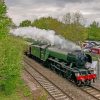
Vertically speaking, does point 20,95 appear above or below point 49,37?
below

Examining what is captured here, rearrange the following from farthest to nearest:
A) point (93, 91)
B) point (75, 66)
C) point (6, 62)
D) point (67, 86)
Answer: point (75, 66) < point (67, 86) < point (93, 91) < point (6, 62)

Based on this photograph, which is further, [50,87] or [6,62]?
[50,87]

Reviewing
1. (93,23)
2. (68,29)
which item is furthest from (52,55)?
(93,23)

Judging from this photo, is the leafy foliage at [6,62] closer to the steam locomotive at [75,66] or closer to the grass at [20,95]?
the grass at [20,95]

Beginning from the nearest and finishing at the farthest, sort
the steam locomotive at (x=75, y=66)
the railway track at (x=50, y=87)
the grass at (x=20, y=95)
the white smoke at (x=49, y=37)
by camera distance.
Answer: the grass at (x=20, y=95)
the railway track at (x=50, y=87)
the steam locomotive at (x=75, y=66)
the white smoke at (x=49, y=37)

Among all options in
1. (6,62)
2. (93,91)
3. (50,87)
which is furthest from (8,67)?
(93,91)

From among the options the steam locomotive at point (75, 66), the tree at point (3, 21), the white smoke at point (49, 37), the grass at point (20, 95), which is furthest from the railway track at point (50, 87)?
the tree at point (3, 21)

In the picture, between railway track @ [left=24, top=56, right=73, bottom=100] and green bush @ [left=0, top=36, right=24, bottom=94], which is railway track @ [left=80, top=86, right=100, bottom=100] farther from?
green bush @ [left=0, top=36, right=24, bottom=94]

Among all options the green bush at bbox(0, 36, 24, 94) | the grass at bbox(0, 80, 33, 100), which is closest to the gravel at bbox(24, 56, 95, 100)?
the grass at bbox(0, 80, 33, 100)

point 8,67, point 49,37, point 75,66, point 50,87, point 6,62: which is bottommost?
point 50,87

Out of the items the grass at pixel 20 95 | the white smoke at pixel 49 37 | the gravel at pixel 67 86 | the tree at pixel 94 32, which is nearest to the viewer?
the grass at pixel 20 95

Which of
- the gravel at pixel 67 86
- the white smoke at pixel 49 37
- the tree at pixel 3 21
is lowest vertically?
the gravel at pixel 67 86

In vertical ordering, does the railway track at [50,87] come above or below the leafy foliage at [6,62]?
below

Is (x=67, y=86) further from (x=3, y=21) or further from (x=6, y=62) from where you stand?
(x=3, y=21)
